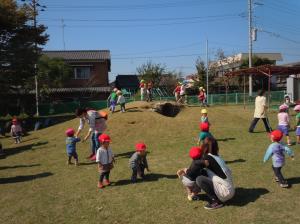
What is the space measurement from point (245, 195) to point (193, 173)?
1.22 m

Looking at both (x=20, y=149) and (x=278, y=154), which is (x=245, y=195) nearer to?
(x=278, y=154)

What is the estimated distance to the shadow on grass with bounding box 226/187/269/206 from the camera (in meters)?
6.57

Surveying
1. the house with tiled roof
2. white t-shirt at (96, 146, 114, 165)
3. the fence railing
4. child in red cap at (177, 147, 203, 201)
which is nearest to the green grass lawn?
child in red cap at (177, 147, 203, 201)

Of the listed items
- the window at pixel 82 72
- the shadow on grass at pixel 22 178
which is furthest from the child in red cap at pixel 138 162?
the window at pixel 82 72

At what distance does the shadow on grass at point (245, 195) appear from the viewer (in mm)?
6570

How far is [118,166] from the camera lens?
10164 millimetres

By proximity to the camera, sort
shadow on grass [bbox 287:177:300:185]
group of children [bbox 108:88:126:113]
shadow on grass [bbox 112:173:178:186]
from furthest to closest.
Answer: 1. group of children [bbox 108:88:126:113]
2. shadow on grass [bbox 112:173:178:186]
3. shadow on grass [bbox 287:177:300:185]

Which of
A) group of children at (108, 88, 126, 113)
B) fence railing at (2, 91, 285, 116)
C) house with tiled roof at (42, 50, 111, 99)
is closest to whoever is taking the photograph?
group of children at (108, 88, 126, 113)

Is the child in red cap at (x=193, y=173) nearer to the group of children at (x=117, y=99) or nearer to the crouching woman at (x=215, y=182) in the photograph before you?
the crouching woman at (x=215, y=182)

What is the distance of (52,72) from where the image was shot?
41.0 metres

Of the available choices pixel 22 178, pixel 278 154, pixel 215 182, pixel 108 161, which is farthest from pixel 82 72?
pixel 215 182

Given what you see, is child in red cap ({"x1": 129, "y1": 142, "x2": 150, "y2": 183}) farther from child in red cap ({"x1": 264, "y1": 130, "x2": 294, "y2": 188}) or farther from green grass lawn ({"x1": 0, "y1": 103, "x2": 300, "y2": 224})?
child in red cap ({"x1": 264, "y1": 130, "x2": 294, "y2": 188})

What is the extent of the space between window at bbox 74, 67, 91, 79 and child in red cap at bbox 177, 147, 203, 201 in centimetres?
3986

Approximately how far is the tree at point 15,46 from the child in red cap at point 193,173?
23.8 m
